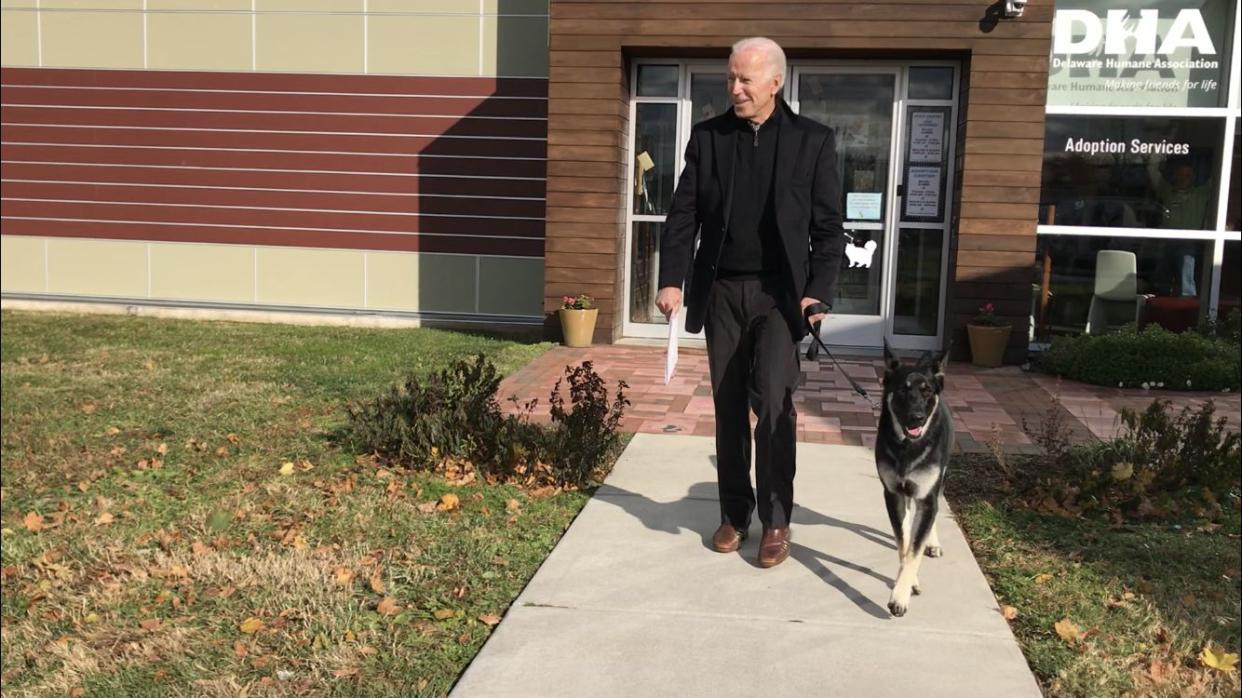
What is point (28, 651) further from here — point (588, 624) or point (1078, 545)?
point (1078, 545)

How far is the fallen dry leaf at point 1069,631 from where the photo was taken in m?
3.65

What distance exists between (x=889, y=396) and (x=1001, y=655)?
0.96 metres

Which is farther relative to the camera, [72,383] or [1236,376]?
[1236,376]

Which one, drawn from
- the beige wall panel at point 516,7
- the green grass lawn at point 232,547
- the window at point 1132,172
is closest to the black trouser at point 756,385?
the green grass lawn at point 232,547

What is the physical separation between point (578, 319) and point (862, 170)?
3.15m

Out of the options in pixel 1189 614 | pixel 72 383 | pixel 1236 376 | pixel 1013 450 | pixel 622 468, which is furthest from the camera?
pixel 1236 376

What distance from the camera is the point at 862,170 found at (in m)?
10.5

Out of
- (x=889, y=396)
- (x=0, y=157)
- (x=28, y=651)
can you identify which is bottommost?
(x=28, y=651)

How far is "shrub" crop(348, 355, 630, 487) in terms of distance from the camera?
18.3ft

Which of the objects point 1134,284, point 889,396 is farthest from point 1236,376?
point 889,396

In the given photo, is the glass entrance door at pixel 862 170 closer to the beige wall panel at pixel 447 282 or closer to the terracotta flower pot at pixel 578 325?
the terracotta flower pot at pixel 578 325

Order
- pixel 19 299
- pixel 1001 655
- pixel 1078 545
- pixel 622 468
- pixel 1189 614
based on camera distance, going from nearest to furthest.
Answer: pixel 1001 655, pixel 1189 614, pixel 1078 545, pixel 622 468, pixel 19 299

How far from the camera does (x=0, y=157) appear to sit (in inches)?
516

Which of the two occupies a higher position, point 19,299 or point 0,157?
point 0,157
